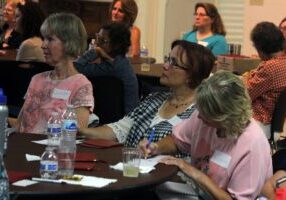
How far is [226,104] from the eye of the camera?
8.68 feet

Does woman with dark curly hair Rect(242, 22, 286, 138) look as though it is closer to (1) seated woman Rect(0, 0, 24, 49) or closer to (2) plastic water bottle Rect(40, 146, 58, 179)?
(1) seated woman Rect(0, 0, 24, 49)

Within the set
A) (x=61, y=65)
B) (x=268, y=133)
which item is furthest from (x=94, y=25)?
(x=61, y=65)

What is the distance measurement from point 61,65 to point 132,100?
4.05 feet

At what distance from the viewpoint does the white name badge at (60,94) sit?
3656mm

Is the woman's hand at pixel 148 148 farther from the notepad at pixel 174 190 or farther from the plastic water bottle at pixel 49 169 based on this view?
the plastic water bottle at pixel 49 169

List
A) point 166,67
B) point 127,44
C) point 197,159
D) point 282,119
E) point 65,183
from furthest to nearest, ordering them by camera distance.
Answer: point 282,119, point 127,44, point 166,67, point 197,159, point 65,183

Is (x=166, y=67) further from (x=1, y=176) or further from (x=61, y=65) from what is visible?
(x=1, y=176)

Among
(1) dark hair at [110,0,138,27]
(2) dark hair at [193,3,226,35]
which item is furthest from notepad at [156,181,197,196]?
(2) dark hair at [193,3,226,35]

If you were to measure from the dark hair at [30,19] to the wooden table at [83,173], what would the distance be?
3.19 meters

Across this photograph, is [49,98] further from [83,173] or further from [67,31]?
[83,173]

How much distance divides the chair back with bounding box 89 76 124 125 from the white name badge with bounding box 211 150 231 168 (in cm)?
190

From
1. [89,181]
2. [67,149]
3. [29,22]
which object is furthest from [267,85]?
[89,181]

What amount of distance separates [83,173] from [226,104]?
64 cm

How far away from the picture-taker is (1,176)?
65.7 inches
